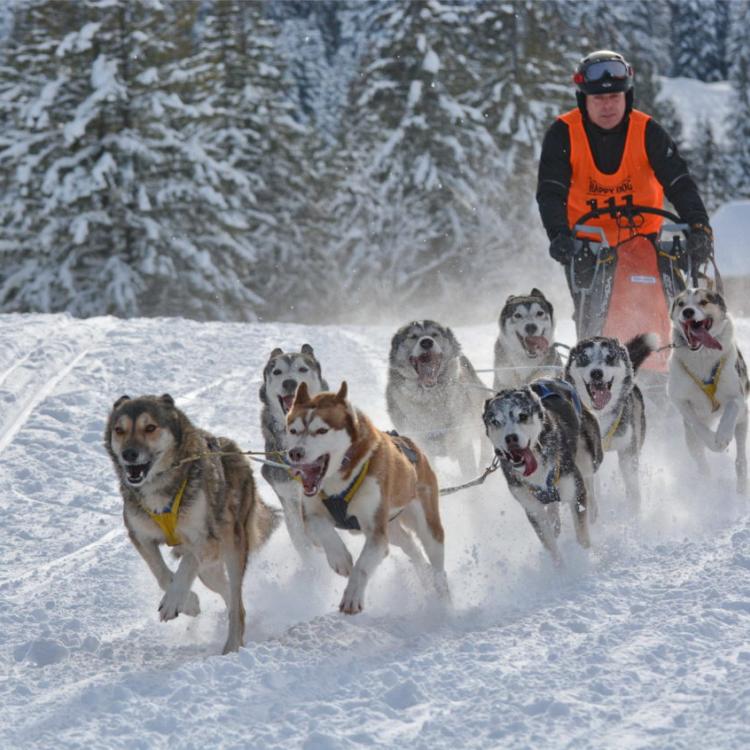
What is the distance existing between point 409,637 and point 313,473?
2.47 feet

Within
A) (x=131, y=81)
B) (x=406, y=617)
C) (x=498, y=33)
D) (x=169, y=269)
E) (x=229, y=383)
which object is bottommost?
(x=406, y=617)

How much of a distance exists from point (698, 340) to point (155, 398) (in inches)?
126

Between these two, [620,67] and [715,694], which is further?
[620,67]

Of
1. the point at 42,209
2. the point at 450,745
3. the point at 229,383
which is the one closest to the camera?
the point at 450,745

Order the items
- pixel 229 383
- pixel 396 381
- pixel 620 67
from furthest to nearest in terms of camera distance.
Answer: pixel 229 383, pixel 396 381, pixel 620 67

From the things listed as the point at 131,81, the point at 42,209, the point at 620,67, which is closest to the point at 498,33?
the point at 131,81

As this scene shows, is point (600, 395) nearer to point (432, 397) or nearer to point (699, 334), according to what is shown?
point (699, 334)

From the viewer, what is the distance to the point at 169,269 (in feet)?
70.3

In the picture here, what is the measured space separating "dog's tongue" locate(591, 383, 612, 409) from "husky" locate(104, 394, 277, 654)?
2.24m

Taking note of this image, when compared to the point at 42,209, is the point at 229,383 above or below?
below

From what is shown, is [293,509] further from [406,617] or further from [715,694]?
[715,694]

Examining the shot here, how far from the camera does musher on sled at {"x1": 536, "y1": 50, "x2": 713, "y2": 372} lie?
6773mm

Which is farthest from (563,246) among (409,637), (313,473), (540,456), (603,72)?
(409,637)

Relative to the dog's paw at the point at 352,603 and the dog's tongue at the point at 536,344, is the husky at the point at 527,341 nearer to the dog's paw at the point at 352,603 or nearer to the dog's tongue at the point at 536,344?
the dog's tongue at the point at 536,344
